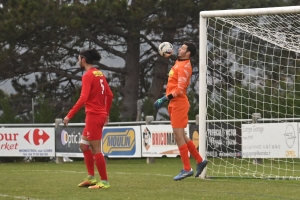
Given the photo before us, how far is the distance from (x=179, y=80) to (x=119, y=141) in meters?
9.95

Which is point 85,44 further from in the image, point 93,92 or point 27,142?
point 93,92

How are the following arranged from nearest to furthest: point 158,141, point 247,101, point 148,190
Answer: point 148,190, point 158,141, point 247,101

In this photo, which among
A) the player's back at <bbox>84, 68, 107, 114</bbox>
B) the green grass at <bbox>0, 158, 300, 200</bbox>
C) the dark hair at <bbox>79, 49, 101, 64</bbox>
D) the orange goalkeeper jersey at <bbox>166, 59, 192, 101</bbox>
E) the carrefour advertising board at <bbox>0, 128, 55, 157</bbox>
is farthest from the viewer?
the carrefour advertising board at <bbox>0, 128, 55, 157</bbox>

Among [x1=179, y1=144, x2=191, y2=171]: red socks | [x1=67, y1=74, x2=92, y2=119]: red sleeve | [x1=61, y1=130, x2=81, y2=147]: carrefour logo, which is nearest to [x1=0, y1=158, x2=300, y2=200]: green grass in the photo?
[x1=179, y1=144, x2=191, y2=171]: red socks

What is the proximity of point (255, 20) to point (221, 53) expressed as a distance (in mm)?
5708

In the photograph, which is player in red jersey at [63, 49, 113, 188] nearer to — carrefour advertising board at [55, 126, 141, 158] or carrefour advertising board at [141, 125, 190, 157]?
carrefour advertising board at [141, 125, 190, 157]

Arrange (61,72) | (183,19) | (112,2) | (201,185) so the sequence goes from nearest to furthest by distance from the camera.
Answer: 1. (201,185)
2. (112,2)
3. (183,19)
4. (61,72)

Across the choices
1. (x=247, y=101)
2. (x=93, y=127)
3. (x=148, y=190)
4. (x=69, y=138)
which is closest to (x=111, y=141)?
(x=69, y=138)

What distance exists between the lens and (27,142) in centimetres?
2275

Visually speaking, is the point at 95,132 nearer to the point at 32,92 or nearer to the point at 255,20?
the point at 255,20

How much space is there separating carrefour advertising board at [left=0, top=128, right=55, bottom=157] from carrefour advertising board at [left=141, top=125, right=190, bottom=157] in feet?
10.1

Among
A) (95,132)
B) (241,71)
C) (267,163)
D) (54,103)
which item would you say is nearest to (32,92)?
(54,103)

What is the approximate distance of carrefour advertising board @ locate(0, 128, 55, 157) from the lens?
22625 mm

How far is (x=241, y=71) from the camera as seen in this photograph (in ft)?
68.0
